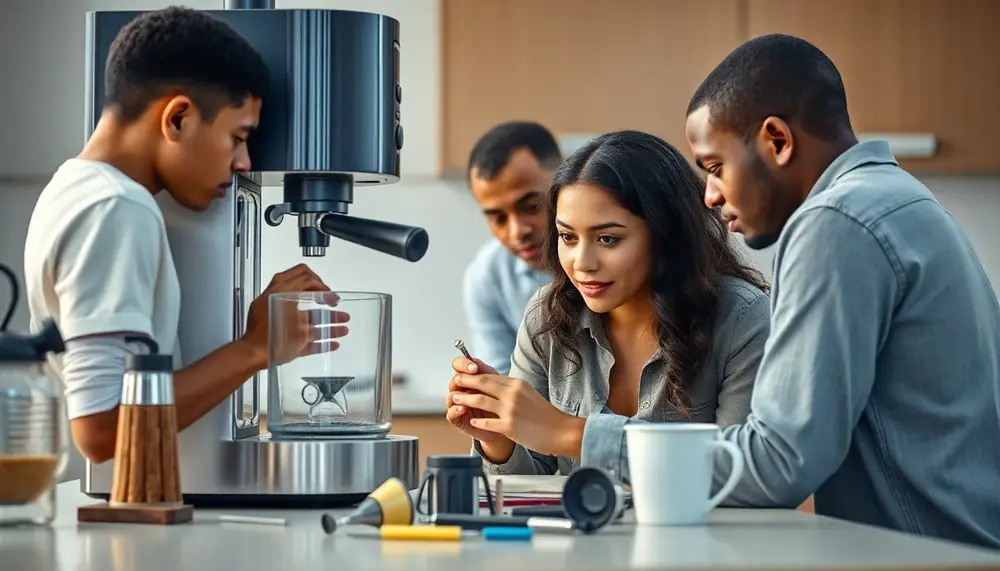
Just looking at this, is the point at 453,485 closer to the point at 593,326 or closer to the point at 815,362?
the point at 815,362

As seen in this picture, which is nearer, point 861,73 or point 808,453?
point 808,453

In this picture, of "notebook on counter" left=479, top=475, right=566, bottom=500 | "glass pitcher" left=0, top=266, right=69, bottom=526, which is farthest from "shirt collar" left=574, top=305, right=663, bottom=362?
"glass pitcher" left=0, top=266, right=69, bottom=526

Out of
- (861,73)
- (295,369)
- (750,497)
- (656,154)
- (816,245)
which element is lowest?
(750,497)

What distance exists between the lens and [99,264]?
48.5 inches

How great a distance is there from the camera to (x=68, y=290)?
122 centimetres

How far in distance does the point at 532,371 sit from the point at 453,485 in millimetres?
836

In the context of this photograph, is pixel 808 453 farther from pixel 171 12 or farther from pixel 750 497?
pixel 171 12

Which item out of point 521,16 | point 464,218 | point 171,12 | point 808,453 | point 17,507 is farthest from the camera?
point 464,218

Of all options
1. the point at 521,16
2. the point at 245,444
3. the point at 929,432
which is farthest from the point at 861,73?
the point at 245,444

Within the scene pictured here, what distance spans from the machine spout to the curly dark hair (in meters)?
0.54

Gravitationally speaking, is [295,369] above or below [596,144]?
below

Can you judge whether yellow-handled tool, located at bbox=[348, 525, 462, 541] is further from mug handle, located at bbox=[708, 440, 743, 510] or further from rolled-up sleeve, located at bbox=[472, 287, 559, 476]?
rolled-up sleeve, located at bbox=[472, 287, 559, 476]

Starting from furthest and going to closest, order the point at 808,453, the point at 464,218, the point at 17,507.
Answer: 1. the point at 464,218
2. the point at 808,453
3. the point at 17,507

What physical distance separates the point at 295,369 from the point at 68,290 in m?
0.24
